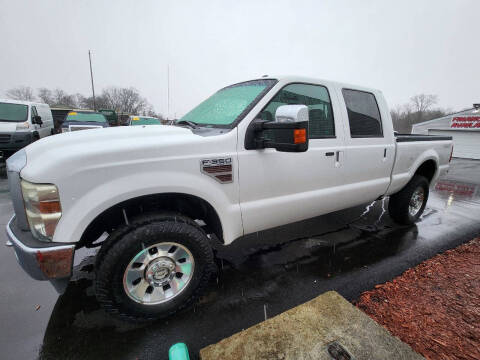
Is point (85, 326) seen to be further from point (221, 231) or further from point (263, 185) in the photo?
point (263, 185)

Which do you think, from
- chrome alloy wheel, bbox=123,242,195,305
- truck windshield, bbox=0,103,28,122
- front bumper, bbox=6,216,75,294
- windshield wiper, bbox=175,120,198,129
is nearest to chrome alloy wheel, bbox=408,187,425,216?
windshield wiper, bbox=175,120,198,129

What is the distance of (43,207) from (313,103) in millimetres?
2531

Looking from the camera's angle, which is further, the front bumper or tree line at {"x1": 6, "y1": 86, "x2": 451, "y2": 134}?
tree line at {"x1": 6, "y1": 86, "x2": 451, "y2": 134}

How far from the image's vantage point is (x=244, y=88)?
8.62 ft

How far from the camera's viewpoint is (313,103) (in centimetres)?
258

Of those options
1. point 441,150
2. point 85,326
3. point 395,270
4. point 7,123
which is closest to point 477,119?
point 441,150

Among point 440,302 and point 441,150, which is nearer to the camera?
point 440,302

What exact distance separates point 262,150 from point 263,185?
1.06 feet

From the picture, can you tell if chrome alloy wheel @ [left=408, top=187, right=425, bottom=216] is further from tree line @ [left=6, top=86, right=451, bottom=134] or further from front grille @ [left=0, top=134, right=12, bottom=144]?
tree line @ [left=6, top=86, right=451, bottom=134]

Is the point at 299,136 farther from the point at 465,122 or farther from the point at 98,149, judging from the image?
the point at 465,122

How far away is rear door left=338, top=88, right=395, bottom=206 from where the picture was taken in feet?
9.18

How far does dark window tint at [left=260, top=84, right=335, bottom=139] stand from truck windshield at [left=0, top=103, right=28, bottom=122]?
35.3ft

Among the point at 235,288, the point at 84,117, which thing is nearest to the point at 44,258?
the point at 235,288

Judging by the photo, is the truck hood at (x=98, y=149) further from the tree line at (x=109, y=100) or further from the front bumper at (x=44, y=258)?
the tree line at (x=109, y=100)
